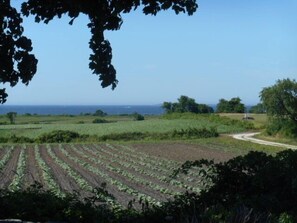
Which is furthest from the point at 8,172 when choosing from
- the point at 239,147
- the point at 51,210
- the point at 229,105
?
the point at 229,105

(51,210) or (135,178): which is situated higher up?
(51,210)

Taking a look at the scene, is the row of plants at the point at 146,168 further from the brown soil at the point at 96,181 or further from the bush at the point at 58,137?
the bush at the point at 58,137

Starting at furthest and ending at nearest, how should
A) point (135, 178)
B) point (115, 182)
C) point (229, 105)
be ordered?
point (229, 105) → point (135, 178) → point (115, 182)

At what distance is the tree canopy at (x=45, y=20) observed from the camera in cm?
512

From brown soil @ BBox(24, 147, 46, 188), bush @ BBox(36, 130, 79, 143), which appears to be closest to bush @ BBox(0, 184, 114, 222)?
brown soil @ BBox(24, 147, 46, 188)

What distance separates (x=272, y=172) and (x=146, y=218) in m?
1.66

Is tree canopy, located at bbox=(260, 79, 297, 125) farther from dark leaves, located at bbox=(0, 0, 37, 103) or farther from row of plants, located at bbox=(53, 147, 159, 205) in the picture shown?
dark leaves, located at bbox=(0, 0, 37, 103)

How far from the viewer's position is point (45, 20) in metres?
5.20

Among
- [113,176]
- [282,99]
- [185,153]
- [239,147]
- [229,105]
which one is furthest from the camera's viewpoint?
[229,105]

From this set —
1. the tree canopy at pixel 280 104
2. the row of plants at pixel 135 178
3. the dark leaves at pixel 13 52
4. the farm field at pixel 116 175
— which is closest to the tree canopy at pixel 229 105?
the tree canopy at pixel 280 104

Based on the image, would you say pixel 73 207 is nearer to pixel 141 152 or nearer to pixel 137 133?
pixel 141 152

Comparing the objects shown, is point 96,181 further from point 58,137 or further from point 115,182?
point 58,137

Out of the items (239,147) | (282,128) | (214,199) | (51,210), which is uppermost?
(214,199)

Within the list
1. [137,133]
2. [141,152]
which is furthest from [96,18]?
[137,133]
